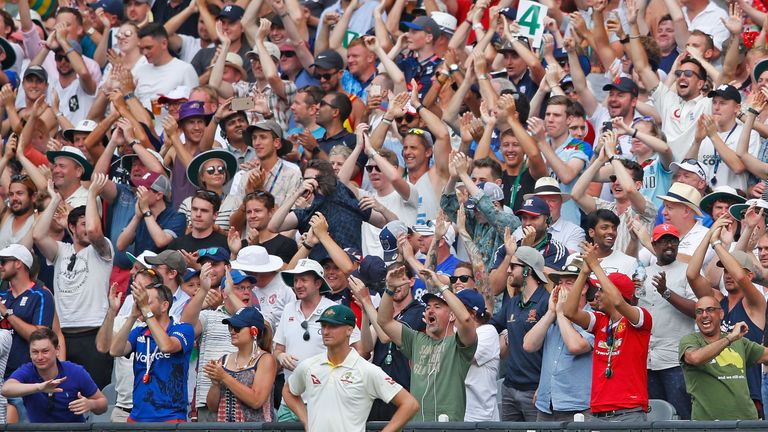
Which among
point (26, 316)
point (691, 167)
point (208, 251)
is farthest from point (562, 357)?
point (26, 316)

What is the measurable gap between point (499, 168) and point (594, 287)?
7.60ft

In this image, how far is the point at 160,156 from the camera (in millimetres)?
15547

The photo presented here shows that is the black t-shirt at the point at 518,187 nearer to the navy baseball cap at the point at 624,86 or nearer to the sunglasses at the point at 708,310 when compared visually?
the navy baseball cap at the point at 624,86

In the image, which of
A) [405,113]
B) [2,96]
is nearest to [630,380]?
[405,113]

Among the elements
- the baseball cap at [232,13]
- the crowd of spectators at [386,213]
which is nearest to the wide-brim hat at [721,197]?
the crowd of spectators at [386,213]

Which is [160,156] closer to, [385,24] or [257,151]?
[257,151]

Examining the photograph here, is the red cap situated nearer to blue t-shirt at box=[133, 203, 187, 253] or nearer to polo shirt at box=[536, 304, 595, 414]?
polo shirt at box=[536, 304, 595, 414]

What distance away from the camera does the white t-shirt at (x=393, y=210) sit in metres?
14.0

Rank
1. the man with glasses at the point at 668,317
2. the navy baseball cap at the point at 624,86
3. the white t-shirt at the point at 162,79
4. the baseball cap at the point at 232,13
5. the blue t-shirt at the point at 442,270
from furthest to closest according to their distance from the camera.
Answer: the baseball cap at the point at 232,13 < the white t-shirt at the point at 162,79 < the navy baseball cap at the point at 624,86 < the blue t-shirt at the point at 442,270 < the man with glasses at the point at 668,317

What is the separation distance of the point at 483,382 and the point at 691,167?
9.86 ft

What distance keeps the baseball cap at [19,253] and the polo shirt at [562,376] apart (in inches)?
181

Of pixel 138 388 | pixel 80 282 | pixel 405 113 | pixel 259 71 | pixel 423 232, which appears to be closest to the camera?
pixel 138 388

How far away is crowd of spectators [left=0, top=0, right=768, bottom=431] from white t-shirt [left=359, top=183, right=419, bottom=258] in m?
0.03

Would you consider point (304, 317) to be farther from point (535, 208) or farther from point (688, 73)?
point (688, 73)
